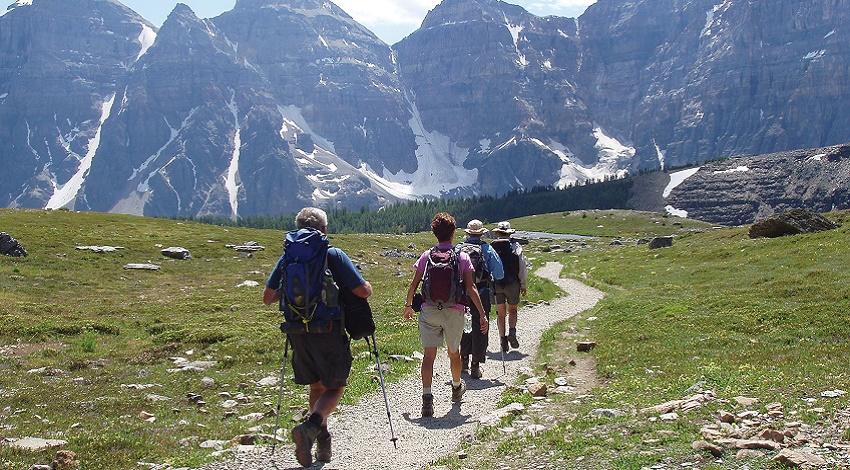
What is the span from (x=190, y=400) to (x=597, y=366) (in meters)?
9.85

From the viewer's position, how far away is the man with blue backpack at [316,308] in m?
10.6

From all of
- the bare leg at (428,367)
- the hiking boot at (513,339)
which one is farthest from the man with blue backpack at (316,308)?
the hiking boot at (513,339)

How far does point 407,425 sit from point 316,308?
3.72 m

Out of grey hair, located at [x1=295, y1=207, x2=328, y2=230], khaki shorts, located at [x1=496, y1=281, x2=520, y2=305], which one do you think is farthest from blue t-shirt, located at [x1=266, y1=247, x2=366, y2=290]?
khaki shorts, located at [x1=496, y1=281, x2=520, y2=305]

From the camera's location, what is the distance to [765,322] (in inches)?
777

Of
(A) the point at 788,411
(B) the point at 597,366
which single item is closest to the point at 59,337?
(B) the point at 597,366

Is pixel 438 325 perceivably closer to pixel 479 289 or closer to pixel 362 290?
pixel 479 289

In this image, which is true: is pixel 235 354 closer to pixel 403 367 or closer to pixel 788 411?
pixel 403 367

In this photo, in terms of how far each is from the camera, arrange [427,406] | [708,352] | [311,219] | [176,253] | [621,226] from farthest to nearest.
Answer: [621,226]
[176,253]
[708,352]
[427,406]
[311,219]

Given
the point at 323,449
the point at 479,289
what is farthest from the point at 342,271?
the point at 479,289

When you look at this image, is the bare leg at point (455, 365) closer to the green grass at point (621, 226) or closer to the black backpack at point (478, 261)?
the black backpack at point (478, 261)

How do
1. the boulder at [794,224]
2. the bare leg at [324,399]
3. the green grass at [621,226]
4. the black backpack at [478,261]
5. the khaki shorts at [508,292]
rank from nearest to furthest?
the bare leg at [324,399] → the black backpack at [478,261] → the khaki shorts at [508,292] → the boulder at [794,224] → the green grass at [621,226]

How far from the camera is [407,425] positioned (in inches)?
511

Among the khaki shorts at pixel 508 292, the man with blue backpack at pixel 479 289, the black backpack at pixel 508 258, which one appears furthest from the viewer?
the khaki shorts at pixel 508 292
